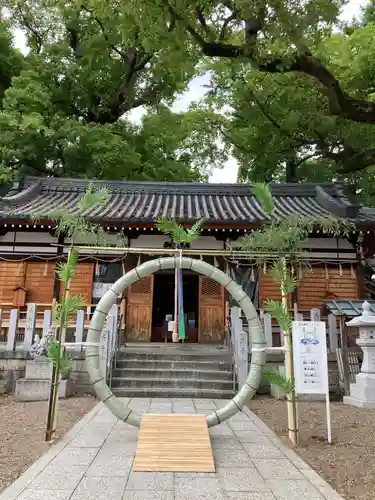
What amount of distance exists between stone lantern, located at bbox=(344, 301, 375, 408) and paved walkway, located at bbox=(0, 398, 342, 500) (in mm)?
3221

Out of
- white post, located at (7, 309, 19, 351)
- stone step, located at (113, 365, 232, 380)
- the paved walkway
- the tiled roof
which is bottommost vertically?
the paved walkway

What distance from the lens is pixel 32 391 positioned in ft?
27.8

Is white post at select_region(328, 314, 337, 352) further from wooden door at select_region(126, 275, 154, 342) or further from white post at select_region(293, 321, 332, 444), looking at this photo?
wooden door at select_region(126, 275, 154, 342)

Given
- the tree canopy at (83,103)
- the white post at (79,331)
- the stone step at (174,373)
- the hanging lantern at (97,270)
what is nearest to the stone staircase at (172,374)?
the stone step at (174,373)

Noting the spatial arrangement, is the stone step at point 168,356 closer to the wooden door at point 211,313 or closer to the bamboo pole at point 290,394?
the wooden door at point 211,313

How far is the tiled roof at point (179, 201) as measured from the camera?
42.2ft

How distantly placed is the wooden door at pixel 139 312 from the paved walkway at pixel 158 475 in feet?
22.8

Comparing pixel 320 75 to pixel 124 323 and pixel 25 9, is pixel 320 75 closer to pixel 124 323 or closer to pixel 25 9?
pixel 124 323

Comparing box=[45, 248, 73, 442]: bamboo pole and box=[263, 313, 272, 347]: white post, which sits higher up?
box=[263, 313, 272, 347]: white post

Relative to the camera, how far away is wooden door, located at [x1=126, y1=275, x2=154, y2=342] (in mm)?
13062

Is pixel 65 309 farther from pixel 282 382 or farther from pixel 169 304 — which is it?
pixel 169 304

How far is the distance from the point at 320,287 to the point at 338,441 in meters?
7.89

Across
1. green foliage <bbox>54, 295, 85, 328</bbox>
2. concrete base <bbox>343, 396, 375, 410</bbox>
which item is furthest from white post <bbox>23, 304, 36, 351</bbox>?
concrete base <bbox>343, 396, 375, 410</bbox>

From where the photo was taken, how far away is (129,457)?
193 inches
